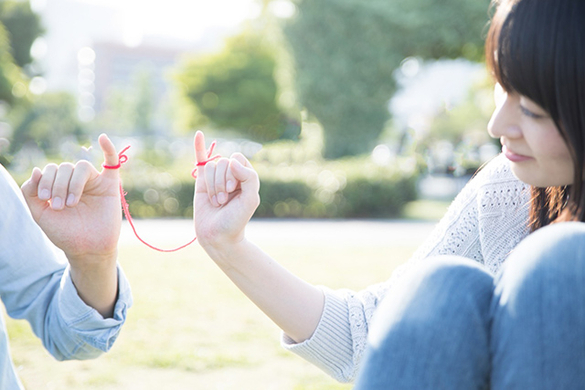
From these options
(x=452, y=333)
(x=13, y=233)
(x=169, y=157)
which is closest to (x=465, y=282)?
(x=452, y=333)

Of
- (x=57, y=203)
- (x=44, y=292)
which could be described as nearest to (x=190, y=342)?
(x=44, y=292)

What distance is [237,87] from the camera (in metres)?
36.1

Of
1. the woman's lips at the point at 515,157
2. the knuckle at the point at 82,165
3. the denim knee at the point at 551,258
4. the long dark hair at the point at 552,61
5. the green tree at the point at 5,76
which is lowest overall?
the green tree at the point at 5,76

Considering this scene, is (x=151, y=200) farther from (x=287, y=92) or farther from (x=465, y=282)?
(x=465, y=282)

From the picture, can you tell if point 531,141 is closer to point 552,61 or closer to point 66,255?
point 552,61

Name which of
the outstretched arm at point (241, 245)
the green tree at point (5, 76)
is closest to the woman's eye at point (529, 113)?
the outstretched arm at point (241, 245)

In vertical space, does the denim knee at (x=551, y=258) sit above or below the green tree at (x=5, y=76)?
above

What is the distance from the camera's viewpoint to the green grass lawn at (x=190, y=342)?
311 centimetres

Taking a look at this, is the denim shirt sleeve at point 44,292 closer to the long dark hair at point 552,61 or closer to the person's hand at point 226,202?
the person's hand at point 226,202

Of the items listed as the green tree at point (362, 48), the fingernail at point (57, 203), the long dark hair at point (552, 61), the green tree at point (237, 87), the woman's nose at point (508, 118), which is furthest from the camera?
the green tree at point (237, 87)

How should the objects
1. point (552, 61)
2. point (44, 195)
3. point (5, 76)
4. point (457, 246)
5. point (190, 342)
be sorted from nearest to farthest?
point (552, 61) < point (44, 195) < point (457, 246) < point (190, 342) < point (5, 76)

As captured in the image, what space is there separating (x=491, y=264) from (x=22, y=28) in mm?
35691

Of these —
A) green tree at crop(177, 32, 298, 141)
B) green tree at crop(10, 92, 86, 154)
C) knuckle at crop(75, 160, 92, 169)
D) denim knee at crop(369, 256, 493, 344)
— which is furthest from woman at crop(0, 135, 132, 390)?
green tree at crop(177, 32, 298, 141)

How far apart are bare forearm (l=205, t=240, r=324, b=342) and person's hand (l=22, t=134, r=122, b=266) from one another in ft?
0.84
